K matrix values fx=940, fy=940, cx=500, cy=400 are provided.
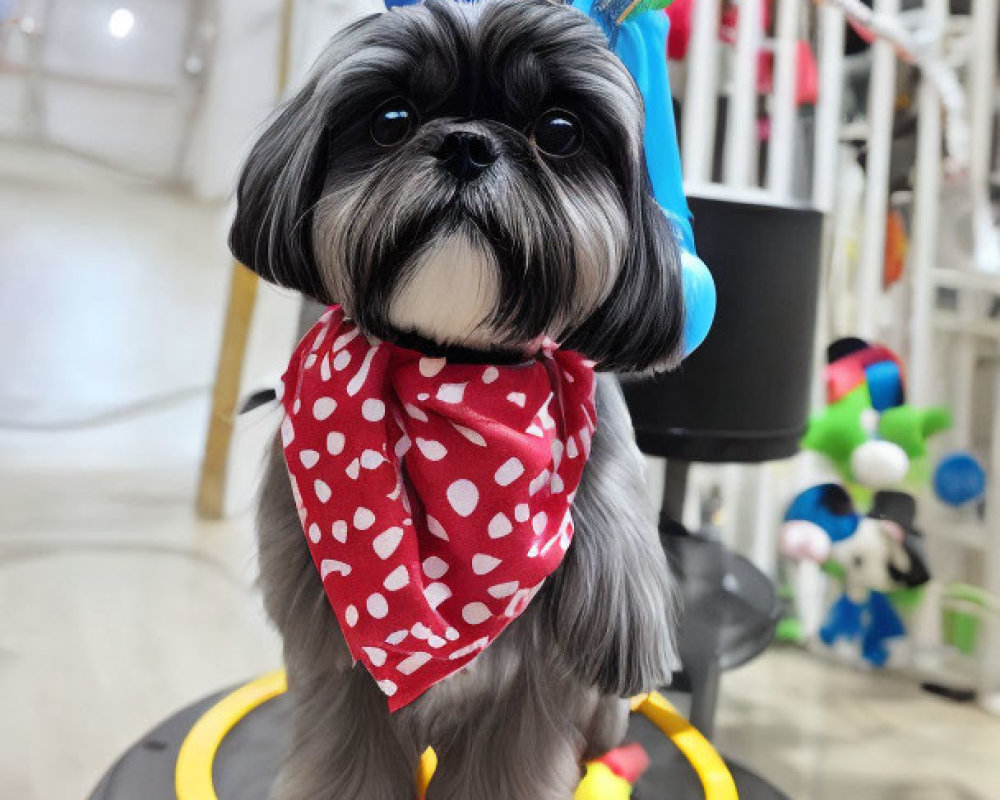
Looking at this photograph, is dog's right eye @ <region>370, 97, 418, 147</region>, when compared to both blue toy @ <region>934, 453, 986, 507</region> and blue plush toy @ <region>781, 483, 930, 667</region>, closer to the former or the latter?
blue plush toy @ <region>781, 483, 930, 667</region>

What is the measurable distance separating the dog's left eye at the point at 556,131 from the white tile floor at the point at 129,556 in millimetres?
936

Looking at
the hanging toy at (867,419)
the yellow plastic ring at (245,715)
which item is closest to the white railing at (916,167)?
the hanging toy at (867,419)

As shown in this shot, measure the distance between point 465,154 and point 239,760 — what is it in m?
0.81

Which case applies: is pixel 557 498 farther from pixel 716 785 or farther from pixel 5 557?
pixel 5 557

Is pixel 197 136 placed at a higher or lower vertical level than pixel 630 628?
higher

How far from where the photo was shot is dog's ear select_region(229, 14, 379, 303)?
0.74 metres

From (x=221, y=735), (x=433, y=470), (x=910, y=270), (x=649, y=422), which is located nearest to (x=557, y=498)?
(x=433, y=470)

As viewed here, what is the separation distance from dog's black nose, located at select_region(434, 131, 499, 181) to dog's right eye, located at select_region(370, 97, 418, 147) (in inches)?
2.4

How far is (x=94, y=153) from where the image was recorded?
6.46 ft

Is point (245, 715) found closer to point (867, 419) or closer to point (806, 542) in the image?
point (806, 542)

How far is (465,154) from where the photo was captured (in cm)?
67

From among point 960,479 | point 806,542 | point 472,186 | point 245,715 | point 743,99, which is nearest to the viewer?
point 472,186

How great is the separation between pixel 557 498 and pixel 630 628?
0.14 metres

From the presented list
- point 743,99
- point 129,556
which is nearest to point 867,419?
point 743,99
